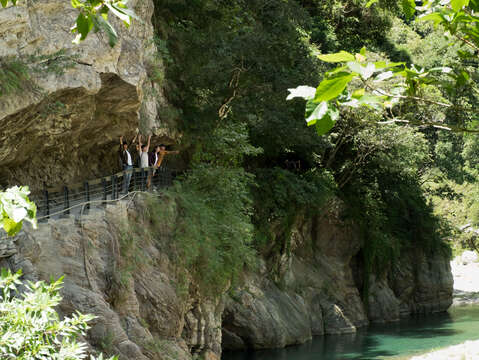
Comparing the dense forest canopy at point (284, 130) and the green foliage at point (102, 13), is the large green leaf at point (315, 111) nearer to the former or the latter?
the green foliage at point (102, 13)

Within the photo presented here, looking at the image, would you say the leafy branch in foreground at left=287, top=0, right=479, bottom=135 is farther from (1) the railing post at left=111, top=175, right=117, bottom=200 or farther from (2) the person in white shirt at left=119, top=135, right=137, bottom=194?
(2) the person in white shirt at left=119, top=135, right=137, bottom=194

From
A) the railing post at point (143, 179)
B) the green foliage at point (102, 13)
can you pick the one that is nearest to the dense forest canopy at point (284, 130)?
the railing post at point (143, 179)

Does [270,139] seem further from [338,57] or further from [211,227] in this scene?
[338,57]

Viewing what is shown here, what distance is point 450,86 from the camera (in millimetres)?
3203

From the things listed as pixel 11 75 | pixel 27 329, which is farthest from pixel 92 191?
pixel 27 329

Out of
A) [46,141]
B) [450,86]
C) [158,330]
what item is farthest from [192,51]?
[450,86]

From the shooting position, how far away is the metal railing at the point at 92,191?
11461mm

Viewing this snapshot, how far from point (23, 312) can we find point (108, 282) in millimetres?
6318

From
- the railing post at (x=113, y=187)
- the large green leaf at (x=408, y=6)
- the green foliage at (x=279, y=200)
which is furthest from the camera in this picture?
the green foliage at (x=279, y=200)

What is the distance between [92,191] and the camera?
1514cm

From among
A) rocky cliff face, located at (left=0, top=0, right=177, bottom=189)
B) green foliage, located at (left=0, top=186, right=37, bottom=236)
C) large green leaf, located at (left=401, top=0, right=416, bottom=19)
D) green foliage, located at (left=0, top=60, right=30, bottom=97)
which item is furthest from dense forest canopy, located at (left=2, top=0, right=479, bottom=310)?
green foliage, located at (left=0, top=186, right=37, bottom=236)

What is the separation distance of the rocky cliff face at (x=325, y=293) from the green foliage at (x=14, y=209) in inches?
765

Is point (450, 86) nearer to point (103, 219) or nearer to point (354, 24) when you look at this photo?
point (103, 219)

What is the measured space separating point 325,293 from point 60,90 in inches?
747
